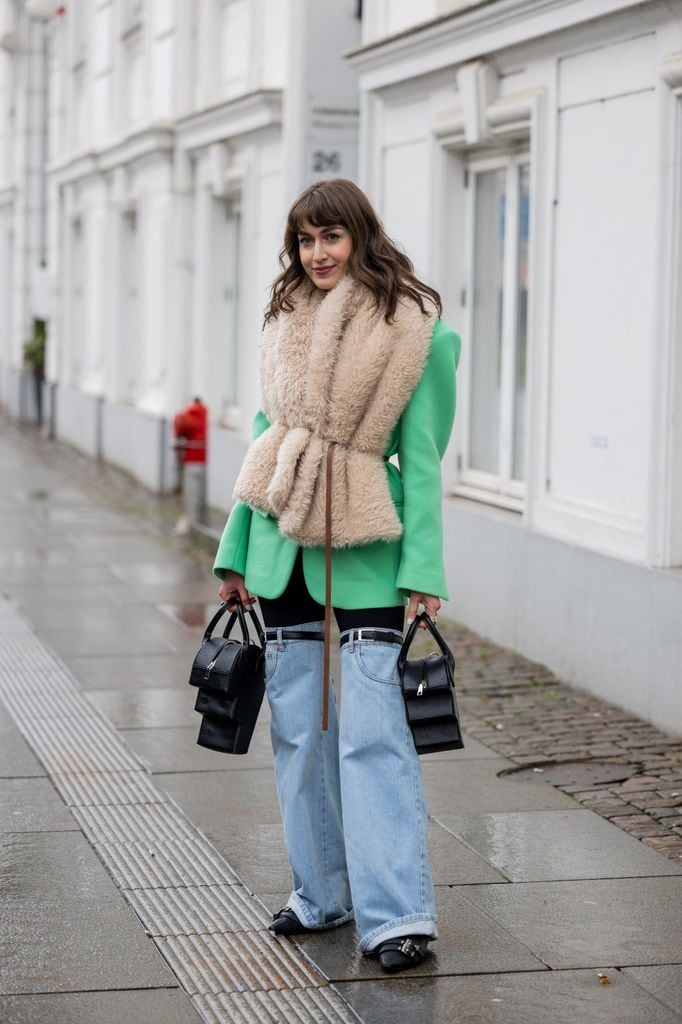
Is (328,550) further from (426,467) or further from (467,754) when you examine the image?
(467,754)

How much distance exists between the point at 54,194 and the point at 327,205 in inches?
797

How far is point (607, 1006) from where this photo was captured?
4.25 metres

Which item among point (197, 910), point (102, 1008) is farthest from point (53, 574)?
point (102, 1008)

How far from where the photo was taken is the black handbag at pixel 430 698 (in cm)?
441

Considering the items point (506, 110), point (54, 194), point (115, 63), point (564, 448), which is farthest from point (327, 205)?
point (54, 194)

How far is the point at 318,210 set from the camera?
177 inches

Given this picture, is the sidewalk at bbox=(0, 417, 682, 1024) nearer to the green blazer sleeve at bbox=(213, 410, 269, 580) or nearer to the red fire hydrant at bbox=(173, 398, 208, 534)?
Result: the green blazer sleeve at bbox=(213, 410, 269, 580)

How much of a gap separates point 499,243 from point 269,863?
19.1ft

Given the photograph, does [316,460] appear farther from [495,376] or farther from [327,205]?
[495,376]

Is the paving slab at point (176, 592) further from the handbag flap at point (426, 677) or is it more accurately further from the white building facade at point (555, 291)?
the handbag flap at point (426, 677)

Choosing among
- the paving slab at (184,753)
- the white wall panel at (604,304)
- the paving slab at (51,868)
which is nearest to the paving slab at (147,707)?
the paving slab at (184,753)

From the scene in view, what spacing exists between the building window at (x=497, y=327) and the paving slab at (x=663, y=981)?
5725 mm

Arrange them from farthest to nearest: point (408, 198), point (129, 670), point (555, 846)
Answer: point (408, 198) < point (129, 670) < point (555, 846)

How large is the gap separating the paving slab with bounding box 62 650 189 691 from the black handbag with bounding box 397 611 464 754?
4006mm
